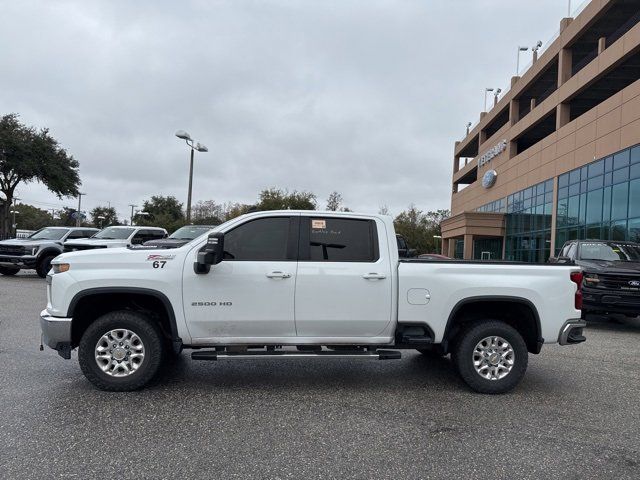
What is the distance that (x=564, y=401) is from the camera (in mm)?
4992

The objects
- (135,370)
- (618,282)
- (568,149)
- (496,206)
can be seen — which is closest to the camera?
(135,370)

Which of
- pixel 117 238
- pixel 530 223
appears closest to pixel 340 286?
pixel 117 238

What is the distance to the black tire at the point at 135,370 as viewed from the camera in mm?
4797

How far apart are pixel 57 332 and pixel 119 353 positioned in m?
0.64

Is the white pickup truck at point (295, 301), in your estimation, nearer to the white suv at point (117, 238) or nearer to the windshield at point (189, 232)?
the windshield at point (189, 232)

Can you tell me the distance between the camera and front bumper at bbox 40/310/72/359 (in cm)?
477

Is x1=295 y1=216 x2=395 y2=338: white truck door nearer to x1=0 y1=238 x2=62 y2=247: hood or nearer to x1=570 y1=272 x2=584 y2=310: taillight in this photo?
x1=570 y1=272 x2=584 y2=310: taillight

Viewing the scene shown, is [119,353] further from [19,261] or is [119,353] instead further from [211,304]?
[19,261]

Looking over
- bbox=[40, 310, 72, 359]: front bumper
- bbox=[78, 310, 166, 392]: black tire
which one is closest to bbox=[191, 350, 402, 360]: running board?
bbox=[78, 310, 166, 392]: black tire

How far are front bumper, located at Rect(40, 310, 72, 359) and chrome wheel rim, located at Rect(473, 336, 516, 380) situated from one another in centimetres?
425

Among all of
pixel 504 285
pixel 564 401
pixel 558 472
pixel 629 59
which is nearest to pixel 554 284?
pixel 504 285

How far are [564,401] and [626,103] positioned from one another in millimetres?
22183

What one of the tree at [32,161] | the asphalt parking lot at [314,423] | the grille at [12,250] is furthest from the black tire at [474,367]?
the tree at [32,161]

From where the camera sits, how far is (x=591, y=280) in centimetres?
998
